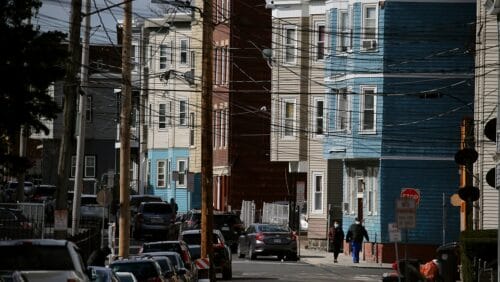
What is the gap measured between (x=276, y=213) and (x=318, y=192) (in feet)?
20.4

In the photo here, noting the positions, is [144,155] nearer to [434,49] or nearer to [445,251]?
[434,49]

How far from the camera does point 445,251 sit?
39.8 m

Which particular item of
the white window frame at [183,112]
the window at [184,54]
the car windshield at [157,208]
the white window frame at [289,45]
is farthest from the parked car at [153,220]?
the window at [184,54]

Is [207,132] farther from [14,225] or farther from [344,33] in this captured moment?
[344,33]

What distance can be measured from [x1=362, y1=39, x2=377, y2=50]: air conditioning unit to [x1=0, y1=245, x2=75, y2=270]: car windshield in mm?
38060

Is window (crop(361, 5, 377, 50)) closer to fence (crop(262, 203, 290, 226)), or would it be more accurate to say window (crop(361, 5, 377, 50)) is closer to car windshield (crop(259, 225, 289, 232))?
car windshield (crop(259, 225, 289, 232))

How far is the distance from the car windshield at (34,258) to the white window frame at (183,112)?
222 feet

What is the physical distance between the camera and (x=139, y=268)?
100 feet

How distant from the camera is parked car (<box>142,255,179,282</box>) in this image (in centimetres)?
3178

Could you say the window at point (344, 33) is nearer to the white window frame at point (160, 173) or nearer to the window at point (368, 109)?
the window at point (368, 109)

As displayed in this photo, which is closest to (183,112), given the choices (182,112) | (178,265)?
(182,112)

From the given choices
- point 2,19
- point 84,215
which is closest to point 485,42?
point 84,215

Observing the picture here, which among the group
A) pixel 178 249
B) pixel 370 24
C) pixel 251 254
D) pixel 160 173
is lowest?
pixel 251 254

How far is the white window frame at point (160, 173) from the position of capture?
94875 mm
